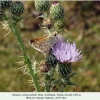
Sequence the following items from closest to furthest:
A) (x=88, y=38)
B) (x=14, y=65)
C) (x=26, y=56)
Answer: (x=26, y=56) < (x=14, y=65) < (x=88, y=38)

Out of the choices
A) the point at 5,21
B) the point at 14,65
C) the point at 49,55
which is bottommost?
the point at 14,65

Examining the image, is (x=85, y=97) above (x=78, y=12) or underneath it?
underneath

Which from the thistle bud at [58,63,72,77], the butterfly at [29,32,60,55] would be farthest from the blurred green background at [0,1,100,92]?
the butterfly at [29,32,60,55]

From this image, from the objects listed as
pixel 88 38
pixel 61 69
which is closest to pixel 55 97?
pixel 61 69

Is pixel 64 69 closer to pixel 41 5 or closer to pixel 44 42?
pixel 44 42

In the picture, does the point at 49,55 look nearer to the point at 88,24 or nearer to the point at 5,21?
the point at 5,21

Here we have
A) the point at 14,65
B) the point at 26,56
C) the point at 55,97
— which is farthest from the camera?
the point at 14,65

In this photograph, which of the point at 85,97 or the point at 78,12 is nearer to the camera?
the point at 85,97
